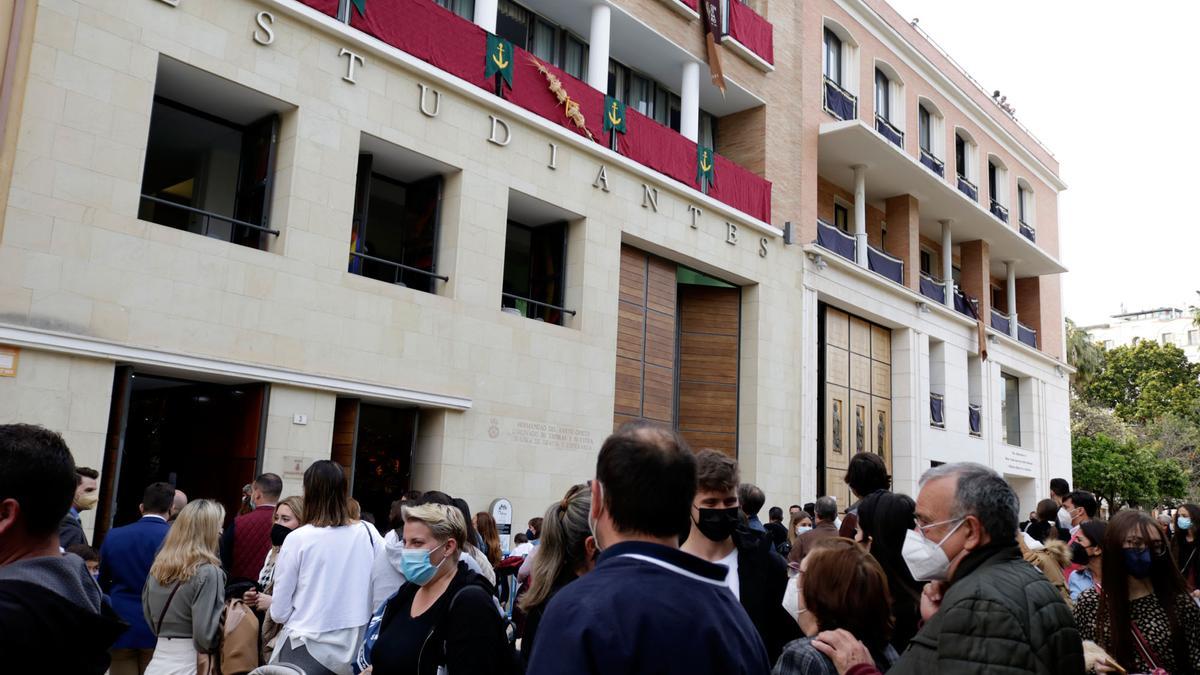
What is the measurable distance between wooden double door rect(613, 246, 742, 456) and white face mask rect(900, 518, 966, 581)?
1327 cm

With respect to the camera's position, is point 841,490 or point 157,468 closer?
point 157,468

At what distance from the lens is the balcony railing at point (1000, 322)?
29.0 m

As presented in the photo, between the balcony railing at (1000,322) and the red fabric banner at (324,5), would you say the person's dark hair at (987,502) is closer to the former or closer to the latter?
the red fabric banner at (324,5)

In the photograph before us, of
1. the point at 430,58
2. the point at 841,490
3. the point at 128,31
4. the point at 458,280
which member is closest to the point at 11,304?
the point at 128,31

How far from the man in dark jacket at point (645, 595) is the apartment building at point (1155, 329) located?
10201 centimetres

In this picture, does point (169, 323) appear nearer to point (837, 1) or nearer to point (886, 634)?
point (886, 634)

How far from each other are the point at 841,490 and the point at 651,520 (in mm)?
20229

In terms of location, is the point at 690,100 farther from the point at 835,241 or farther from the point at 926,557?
the point at 926,557

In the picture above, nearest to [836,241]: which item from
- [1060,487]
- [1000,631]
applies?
[1060,487]

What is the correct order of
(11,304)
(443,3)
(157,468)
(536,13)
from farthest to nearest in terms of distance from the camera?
1. (536,13)
2. (443,3)
3. (157,468)
4. (11,304)

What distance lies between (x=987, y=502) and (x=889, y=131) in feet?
77.4

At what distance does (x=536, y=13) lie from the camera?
57.2 ft

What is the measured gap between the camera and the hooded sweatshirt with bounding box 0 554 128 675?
231 cm

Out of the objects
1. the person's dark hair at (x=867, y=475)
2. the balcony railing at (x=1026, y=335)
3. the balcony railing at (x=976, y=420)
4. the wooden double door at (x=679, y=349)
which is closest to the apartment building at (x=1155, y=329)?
the balcony railing at (x=1026, y=335)
